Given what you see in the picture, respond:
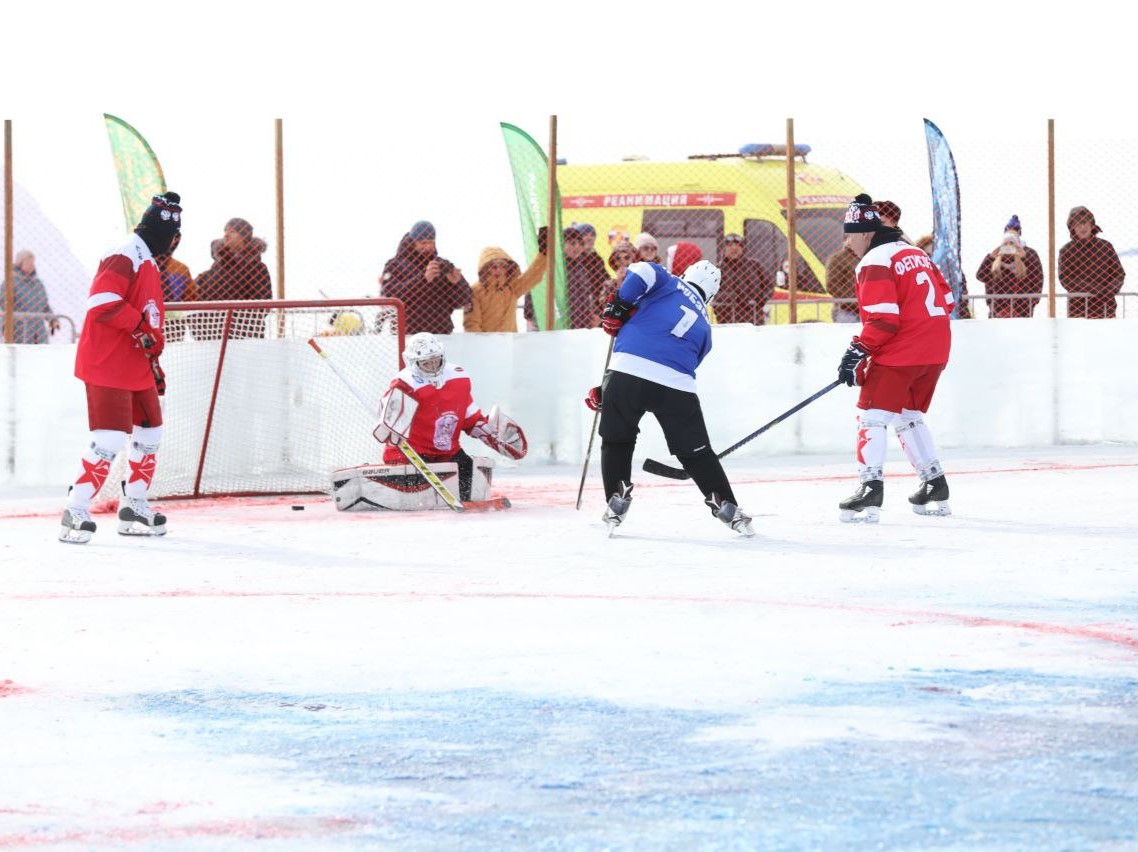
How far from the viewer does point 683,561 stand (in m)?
7.35

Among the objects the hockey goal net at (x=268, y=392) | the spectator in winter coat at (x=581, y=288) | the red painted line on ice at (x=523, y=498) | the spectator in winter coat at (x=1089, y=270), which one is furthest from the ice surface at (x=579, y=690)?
the spectator in winter coat at (x=1089, y=270)

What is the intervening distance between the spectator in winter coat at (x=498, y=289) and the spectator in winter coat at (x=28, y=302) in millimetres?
2936

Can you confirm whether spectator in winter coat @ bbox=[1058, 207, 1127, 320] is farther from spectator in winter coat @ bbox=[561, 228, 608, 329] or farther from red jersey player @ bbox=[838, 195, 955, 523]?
red jersey player @ bbox=[838, 195, 955, 523]

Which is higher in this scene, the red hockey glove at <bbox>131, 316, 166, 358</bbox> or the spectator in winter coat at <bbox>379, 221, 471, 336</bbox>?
the spectator in winter coat at <bbox>379, 221, 471, 336</bbox>

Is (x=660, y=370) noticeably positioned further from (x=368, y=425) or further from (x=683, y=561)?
(x=368, y=425)

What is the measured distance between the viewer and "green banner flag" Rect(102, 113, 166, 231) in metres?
11.6

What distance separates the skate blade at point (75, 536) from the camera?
8.32 metres

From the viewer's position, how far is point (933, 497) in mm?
9016

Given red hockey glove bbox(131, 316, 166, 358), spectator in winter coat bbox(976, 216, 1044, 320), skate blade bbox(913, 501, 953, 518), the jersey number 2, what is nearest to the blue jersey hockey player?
the jersey number 2

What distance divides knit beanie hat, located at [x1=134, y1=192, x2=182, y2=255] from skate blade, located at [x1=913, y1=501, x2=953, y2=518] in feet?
12.9

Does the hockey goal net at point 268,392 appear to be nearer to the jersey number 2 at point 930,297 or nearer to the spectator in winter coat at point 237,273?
the spectator in winter coat at point 237,273

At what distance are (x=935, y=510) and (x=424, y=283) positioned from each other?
14.3 ft

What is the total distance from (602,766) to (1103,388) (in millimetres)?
9907

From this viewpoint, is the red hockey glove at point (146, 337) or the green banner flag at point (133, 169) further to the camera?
the green banner flag at point (133, 169)
